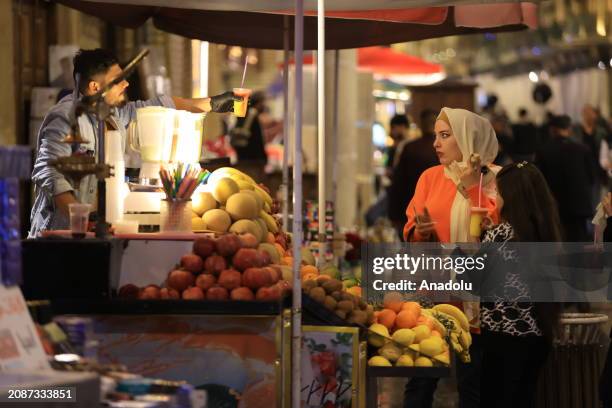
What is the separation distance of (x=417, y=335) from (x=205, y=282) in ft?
4.35

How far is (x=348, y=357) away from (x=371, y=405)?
44cm

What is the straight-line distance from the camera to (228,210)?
6.55 m

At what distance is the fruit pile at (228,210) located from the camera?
21.2 feet

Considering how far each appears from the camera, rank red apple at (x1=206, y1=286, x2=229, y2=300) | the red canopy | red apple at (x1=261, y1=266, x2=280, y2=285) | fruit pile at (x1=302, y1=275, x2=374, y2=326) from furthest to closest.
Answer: the red canopy → fruit pile at (x1=302, y1=275, x2=374, y2=326) → red apple at (x1=261, y1=266, x2=280, y2=285) → red apple at (x1=206, y1=286, x2=229, y2=300)

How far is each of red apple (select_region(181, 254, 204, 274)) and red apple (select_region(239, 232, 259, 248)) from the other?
0.79 feet

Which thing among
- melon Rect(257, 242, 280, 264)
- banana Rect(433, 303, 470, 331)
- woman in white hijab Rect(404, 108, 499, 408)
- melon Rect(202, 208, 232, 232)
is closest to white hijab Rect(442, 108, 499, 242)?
woman in white hijab Rect(404, 108, 499, 408)

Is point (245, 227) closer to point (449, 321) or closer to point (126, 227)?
point (126, 227)

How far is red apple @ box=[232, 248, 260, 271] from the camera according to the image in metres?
5.84

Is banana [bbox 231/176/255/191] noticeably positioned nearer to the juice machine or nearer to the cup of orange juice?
the juice machine

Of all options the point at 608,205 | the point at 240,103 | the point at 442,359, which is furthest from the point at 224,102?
the point at 608,205

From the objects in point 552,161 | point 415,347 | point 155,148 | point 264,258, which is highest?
point 552,161

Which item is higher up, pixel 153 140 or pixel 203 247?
pixel 153 140

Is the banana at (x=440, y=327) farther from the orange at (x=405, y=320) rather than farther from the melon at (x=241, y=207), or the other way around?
the melon at (x=241, y=207)

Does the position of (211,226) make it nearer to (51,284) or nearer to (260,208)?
(260,208)
